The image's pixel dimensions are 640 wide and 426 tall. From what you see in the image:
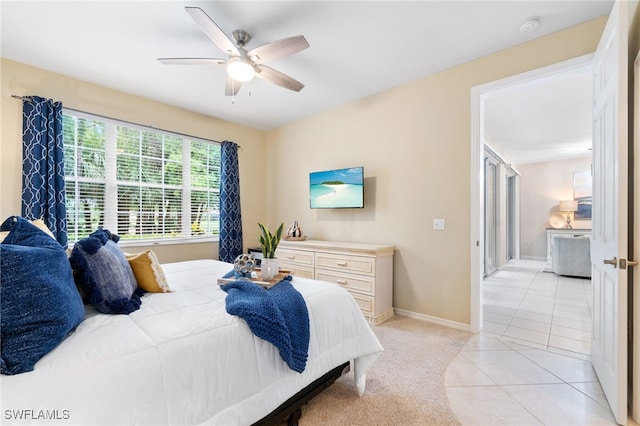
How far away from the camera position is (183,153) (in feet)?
13.2

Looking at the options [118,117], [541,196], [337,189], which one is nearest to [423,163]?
[337,189]

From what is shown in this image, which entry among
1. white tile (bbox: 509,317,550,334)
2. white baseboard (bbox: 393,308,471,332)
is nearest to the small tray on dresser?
white baseboard (bbox: 393,308,471,332)

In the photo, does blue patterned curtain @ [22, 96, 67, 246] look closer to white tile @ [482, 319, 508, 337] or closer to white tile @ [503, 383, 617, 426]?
white tile @ [503, 383, 617, 426]

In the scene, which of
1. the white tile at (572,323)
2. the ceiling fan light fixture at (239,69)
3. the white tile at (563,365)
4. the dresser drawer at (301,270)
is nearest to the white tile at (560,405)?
the white tile at (563,365)

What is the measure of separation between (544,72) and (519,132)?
10.1 feet

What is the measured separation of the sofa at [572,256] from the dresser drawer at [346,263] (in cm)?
441

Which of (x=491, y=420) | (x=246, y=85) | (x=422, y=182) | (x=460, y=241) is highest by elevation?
(x=246, y=85)

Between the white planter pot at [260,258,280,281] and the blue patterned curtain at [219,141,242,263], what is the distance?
251cm

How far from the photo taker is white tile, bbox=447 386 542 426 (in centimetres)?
158

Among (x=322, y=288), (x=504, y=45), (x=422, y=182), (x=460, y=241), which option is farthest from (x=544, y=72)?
(x=322, y=288)

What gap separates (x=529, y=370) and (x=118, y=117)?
15.1 feet

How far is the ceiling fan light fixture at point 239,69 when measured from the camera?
2.25 meters

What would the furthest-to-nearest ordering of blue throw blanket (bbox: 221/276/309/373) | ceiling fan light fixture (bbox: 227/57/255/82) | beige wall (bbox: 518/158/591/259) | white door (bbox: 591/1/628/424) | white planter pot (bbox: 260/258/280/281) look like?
beige wall (bbox: 518/158/591/259) < ceiling fan light fixture (bbox: 227/57/255/82) < white planter pot (bbox: 260/258/280/281) < white door (bbox: 591/1/628/424) < blue throw blanket (bbox: 221/276/309/373)

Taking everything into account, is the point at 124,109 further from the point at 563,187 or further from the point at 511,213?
the point at 563,187
